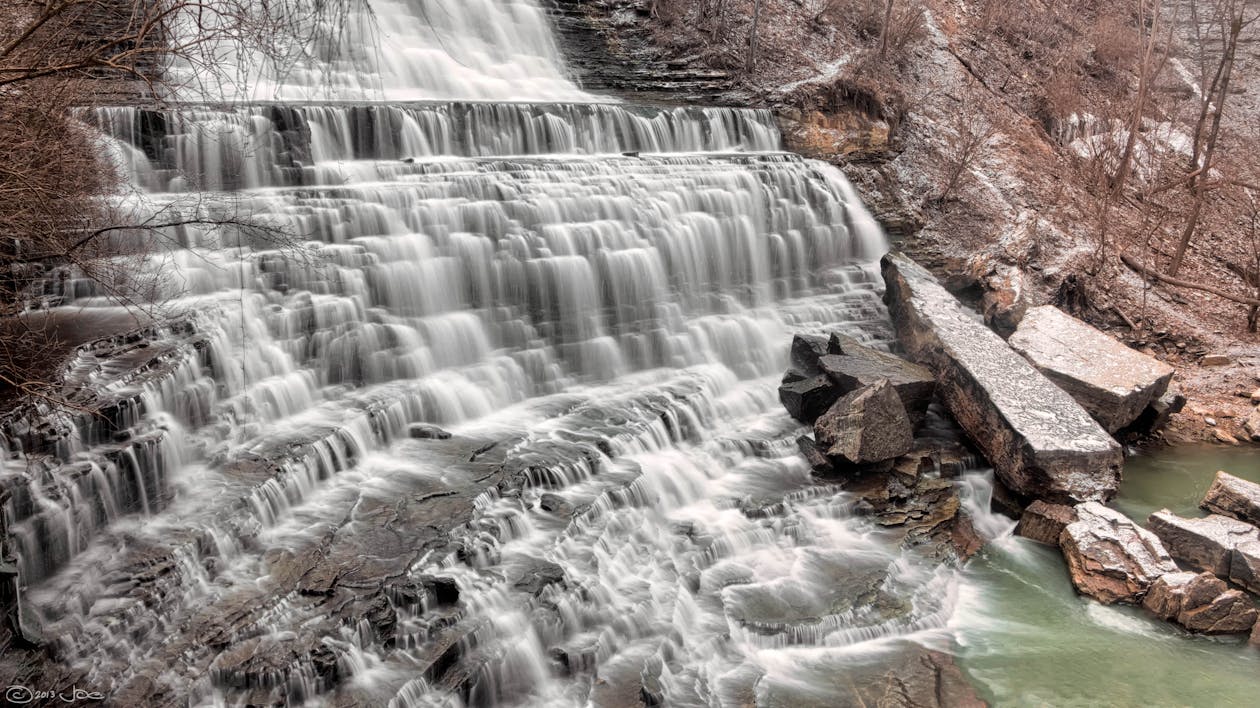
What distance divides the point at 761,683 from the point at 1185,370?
1075 cm

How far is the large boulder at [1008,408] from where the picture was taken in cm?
880

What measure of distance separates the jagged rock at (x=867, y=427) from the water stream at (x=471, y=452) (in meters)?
0.47

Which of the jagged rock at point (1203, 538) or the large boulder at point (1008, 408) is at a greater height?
the large boulder at point (1008, 408)

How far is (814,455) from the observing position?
925 centimetres

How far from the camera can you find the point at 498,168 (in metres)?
12.0

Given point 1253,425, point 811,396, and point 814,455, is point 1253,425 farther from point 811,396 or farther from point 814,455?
point 814,455

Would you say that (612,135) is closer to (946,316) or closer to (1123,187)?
(946,316)

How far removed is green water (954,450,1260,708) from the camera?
6566 mm

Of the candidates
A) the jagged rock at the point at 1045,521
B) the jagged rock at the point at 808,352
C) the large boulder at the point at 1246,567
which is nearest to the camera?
the large boulder at the point at 1246,567

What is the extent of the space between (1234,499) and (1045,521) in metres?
2.32

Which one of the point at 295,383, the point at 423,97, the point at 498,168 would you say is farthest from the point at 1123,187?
the point at 295,383
